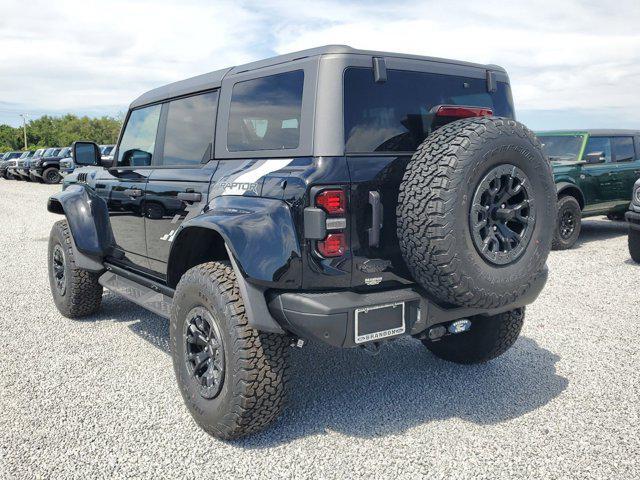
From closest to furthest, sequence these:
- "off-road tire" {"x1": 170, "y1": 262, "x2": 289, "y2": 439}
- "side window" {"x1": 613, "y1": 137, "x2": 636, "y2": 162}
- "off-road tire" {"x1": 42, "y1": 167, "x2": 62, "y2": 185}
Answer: "off-road tire" {"x1": 170, "y1": 262, "x2": 289, "y2": 439} < "side window" {"x1": 613, "y1": 137, "x2": 636, "y2": 162} < "off-road tire" {"x1": 42, "y1": 167, "x2": 62, "y2": 185}

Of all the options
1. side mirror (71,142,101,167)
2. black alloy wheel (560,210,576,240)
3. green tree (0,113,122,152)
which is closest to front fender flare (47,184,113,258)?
side mirror (71,142,101,167)

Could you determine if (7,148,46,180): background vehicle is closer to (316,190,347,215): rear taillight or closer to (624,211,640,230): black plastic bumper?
(624,211,640,230): black plastic bumper

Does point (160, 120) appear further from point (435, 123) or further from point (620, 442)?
point (620, 442)

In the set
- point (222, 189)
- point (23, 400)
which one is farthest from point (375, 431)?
point (23, 400)

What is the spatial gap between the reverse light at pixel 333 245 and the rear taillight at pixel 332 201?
0.37 feet

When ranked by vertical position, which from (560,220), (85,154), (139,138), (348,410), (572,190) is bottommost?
(348,410)

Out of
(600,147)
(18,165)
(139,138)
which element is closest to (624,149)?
(600,147)

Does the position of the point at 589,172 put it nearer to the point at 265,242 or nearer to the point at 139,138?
the point at 139,138

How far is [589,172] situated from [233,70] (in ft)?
24.7

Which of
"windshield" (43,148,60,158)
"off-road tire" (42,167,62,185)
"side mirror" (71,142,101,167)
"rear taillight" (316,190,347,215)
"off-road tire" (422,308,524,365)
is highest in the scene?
"side mirror" (71,142,101,167)

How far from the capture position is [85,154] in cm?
486

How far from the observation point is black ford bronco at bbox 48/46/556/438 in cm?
273

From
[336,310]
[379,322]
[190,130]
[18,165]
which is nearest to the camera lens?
[336,310]

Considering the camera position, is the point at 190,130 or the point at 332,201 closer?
the point at 332,201
